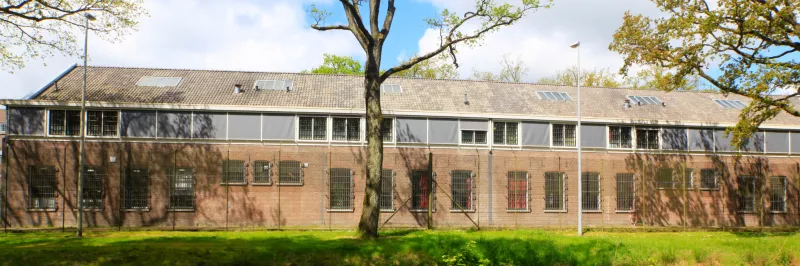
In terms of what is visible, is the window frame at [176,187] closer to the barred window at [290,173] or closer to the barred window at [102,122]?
the barred window at [102,122]

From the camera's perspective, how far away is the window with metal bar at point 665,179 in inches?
1140

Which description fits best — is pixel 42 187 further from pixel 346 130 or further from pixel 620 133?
pixel 620 133

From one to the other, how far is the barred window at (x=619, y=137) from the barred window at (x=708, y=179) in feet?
12.7

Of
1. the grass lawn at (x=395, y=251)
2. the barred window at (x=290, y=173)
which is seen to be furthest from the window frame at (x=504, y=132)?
the barred window at (x=290, y=173)

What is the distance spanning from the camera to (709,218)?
29.5 meters

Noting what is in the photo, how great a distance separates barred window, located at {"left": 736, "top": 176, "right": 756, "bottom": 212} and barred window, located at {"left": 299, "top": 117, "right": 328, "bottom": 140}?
19952 mm

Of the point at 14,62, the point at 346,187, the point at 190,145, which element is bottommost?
the point at 346,187

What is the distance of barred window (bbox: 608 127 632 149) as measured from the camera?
95.7 feet

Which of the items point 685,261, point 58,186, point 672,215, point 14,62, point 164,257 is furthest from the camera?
point 672,215

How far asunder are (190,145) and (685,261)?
737 inches

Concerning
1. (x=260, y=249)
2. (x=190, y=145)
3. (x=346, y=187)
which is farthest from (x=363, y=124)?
(x=260, y=249)

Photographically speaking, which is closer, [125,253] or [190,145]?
[125,253]

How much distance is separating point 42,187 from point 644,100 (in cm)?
2798

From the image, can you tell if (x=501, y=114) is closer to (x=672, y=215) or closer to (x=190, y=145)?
(x=672, y=215)
